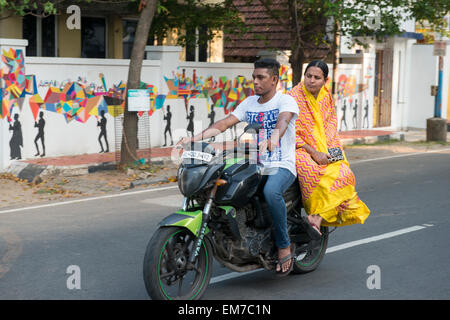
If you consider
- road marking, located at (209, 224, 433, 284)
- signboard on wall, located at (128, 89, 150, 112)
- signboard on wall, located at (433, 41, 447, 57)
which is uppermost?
signboard on wall, located at (433, 41, 447, 57)

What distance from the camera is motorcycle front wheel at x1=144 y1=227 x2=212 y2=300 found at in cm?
461

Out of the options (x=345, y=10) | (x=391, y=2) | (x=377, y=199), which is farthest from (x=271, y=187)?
(x=391, y=2)

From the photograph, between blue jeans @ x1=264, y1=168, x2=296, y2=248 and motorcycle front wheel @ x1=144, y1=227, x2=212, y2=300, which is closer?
motorcycle front wheel @ x1=144, y1=227, x2=212, y2=300

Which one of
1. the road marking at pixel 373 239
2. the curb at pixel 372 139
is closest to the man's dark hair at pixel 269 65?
the road marking at pixel 373 239

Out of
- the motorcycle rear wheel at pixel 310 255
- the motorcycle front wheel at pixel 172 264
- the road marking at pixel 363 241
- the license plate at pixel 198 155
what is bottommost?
the road marking at pixel 363 241

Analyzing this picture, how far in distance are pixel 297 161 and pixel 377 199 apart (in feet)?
14.6

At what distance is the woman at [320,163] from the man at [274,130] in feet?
0.87

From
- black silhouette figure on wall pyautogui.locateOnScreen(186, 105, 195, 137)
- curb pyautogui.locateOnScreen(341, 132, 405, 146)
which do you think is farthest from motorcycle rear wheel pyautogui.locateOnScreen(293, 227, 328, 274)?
curb pyautogui.locateOnScreen(341, 132, 405, 146)

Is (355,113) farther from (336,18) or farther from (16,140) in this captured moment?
(16,140)

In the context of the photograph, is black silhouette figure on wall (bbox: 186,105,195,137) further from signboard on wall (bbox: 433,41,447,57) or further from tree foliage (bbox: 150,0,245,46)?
signboard on wall (bbox: 433,41,447,57)

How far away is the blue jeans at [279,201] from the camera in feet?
17.0

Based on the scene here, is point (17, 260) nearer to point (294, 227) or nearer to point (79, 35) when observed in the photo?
point (294, 227)

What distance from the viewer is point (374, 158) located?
49.7ft

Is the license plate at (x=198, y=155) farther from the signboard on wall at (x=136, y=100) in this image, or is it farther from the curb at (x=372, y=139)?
the curb at (x=372, y=139)
